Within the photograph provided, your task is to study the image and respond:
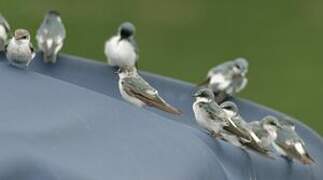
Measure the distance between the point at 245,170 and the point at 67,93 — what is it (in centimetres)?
111

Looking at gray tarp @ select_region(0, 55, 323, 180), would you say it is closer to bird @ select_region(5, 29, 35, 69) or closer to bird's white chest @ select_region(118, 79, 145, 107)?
bird @ select_region(5, 29, 35, 69)

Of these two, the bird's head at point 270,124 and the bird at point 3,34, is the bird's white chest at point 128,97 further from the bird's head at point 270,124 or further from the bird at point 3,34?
the bird at point 3,34

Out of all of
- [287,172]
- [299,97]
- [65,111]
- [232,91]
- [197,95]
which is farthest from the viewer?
[299,97]

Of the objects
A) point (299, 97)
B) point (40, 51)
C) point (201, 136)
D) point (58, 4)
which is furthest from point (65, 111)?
point (58, 4)

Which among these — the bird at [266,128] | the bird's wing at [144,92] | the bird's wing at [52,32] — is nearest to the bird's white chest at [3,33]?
the bird's wing at [52,32]

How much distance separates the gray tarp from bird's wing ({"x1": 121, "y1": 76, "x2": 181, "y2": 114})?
1.05m

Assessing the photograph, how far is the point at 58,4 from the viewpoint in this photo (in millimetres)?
18234

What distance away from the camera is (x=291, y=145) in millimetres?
7938

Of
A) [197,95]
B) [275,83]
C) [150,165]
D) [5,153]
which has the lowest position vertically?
[5,153]

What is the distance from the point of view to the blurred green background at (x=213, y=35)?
53.5ft

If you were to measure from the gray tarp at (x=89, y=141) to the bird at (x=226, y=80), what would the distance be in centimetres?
302

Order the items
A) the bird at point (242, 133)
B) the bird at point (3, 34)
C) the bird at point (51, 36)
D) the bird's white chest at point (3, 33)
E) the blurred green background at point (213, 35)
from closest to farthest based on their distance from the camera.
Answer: the bird at point (242, 133) < the bird at point (3, 34) < the bird's white chest at point (3, 33) < the bird at point (51, 36) < the blurred green background at point (213, 35)

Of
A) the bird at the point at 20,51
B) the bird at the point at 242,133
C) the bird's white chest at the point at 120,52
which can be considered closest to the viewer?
the bird at the point at 20,51

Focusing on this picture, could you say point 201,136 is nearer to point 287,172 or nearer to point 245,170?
point 245,170
